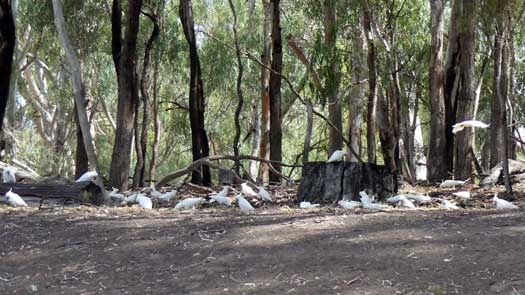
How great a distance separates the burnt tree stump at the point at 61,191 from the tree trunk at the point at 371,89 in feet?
15.0

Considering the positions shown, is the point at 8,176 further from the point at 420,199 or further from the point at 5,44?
the point at 420,199

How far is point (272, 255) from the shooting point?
4555mm

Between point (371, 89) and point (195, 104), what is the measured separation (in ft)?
8.30

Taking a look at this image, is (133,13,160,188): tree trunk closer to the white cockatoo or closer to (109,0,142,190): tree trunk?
(109,0,142,190): tree trunk

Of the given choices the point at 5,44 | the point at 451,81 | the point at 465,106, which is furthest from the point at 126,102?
the point at 451,81

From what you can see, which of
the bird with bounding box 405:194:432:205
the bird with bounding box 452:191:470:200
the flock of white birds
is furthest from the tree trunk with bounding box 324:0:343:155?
the bird with bounding box 405:194:432:205

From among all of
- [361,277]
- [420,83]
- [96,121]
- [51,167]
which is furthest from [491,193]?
[96,121]

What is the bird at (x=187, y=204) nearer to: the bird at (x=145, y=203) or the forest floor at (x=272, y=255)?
the bird at (x=145, y=203)

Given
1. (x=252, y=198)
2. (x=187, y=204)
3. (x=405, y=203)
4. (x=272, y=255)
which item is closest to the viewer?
(x=272, y=255)

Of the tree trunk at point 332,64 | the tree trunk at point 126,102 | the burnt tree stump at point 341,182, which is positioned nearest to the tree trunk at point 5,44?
the tree trunk at point 126,102

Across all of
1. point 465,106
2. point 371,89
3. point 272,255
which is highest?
point 371,89

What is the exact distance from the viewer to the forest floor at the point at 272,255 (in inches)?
161

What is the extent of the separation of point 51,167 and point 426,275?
17833 millimetres

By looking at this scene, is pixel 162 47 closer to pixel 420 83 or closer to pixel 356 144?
pixel 356 144
